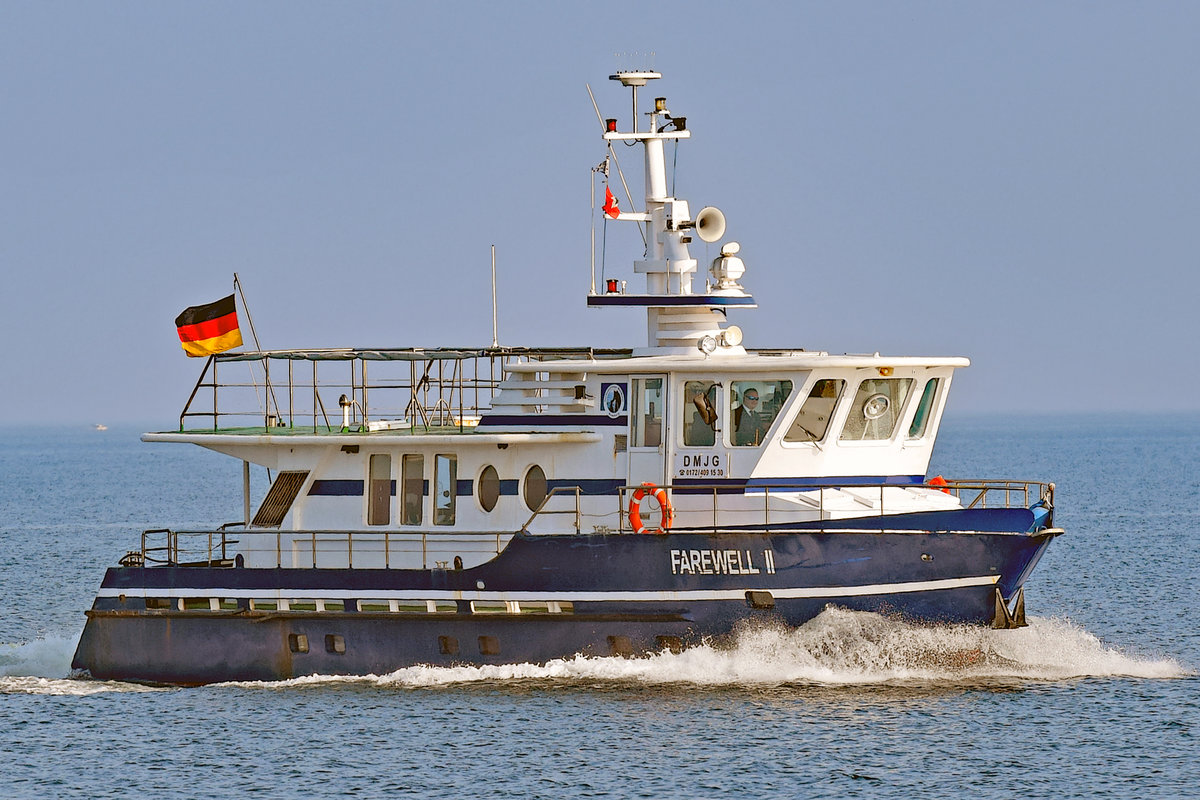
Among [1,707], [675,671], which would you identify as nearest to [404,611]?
[675,671]

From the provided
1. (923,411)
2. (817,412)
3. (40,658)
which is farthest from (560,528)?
(40,658)

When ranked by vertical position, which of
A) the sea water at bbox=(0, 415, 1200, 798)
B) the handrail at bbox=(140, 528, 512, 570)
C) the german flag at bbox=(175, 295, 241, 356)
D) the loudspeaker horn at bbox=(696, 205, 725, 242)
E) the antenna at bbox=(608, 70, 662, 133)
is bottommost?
the sea water at bbox=(0, 415, 1200, 798)

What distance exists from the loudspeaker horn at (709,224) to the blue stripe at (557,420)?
2477 millimetres

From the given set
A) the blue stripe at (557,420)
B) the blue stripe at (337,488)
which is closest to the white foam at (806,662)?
the blue stripe at (337,488)

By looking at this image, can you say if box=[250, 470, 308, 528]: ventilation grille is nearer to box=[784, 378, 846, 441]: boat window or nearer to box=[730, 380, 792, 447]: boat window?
box=[730, 380, 792, 447]: boat window

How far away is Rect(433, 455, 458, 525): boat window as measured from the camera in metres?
22.0

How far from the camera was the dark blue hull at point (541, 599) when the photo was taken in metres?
19.8

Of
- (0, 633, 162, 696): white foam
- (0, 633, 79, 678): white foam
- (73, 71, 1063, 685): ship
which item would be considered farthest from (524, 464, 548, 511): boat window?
(0, 633, 79, 678): white foam

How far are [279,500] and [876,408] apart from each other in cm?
752

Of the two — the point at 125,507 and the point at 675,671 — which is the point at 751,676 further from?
the point at 125,507

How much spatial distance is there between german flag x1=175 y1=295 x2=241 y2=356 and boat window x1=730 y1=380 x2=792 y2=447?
675 cm

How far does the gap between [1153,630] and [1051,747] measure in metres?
9.73

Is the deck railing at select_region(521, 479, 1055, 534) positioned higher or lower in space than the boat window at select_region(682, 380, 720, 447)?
lower

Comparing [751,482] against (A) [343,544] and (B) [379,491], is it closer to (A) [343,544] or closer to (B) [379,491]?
(B) [379,491]
